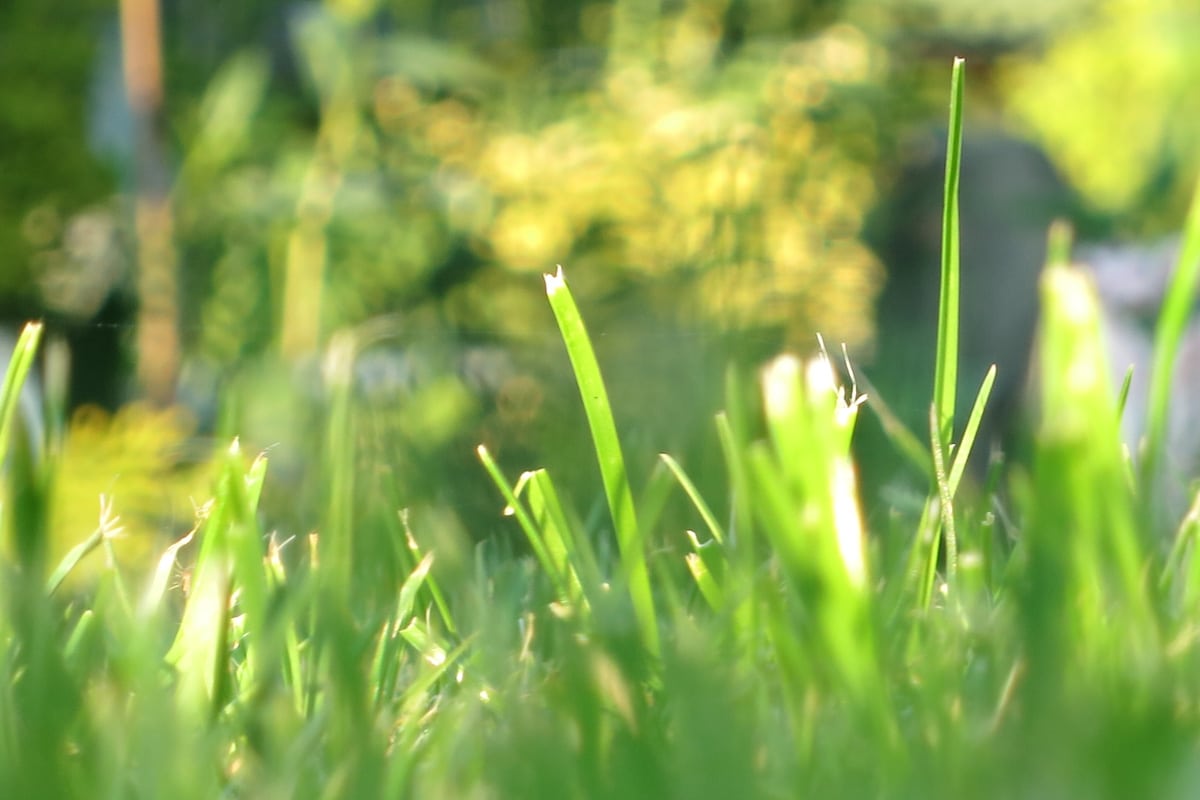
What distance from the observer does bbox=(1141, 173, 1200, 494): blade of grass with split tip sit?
19.4 inches

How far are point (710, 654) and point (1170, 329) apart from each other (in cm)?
22

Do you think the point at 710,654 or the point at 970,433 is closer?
the point at 710,654

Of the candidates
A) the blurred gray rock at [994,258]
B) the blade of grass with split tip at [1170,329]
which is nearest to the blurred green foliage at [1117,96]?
the blurred gray rock at [994,258]

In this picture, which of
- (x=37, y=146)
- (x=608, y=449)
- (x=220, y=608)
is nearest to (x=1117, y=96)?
(x=37, y=146)

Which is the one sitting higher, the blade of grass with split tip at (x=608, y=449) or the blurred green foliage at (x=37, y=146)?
the blade of grass with split tip at (x=608, y=449)

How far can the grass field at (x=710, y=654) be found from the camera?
0.33 m

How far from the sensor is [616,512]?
0.50 metres

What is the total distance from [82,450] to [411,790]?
1561 millimetres

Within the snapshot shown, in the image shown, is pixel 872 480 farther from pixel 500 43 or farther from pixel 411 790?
pixel 500 43

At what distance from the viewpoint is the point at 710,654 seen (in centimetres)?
44

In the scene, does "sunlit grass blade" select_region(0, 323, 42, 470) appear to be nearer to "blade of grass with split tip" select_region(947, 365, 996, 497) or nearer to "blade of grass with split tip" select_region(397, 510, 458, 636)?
"blade of grass with split tip" select_region(397, 510, 458, 636)

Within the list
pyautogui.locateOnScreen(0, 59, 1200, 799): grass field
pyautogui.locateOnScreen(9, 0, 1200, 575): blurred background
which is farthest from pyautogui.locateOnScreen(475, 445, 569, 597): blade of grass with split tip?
pyautogui.locateOnScreen(9, 0, 1200, 575): blurred background

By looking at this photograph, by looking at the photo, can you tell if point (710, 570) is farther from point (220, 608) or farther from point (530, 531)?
point (220, 608)

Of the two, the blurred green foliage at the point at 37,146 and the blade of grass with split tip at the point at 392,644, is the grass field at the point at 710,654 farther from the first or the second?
the blurred green foliage at the point at 37,146
